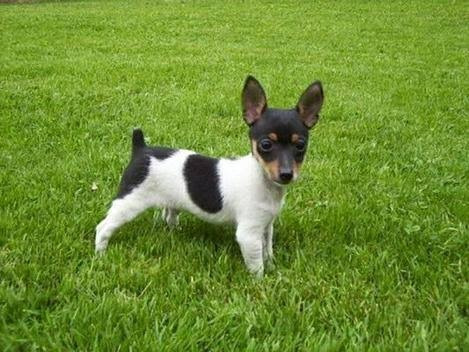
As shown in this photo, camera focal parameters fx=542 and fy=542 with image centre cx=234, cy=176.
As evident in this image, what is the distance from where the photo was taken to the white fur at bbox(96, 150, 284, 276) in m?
3.68

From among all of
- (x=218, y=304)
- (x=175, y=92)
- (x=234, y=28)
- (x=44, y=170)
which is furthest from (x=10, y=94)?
(x=234, y=28)

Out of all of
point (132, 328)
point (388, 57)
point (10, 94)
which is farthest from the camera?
point (388, 57)

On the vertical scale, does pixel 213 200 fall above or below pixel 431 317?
above

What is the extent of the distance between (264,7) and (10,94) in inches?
690

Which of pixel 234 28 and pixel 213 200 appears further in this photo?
pixel 234 28

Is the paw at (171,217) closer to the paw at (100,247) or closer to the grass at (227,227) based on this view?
the grass at (227,227)

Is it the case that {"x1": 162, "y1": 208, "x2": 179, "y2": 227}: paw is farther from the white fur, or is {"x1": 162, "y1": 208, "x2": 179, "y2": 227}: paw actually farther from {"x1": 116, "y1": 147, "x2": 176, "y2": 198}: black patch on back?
{"x1": 116, "y1": 147, "x2": 176, "y2": 198}: black patch on back

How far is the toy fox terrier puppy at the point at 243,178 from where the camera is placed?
3459mm

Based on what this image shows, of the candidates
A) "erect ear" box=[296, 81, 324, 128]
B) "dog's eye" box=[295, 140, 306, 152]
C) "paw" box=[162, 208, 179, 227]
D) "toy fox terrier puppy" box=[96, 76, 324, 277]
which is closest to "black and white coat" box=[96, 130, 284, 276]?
"toy fox terrier puppy" box=[96, 76, 324, 277]

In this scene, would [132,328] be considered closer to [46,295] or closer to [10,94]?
[46,295]

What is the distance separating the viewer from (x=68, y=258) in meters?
3.82

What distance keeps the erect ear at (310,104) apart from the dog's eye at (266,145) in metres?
0.36

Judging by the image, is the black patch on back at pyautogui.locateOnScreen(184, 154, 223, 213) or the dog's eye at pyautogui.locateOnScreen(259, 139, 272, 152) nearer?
the dog's eye at pyautogui.locateOnScreen(259, 139, 272, 152)

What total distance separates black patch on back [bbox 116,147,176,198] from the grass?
42cm
